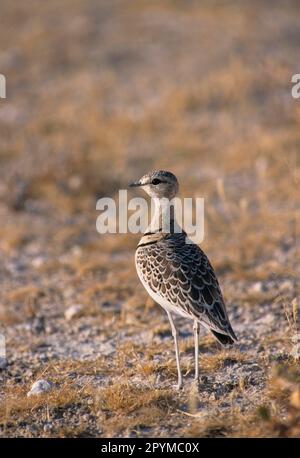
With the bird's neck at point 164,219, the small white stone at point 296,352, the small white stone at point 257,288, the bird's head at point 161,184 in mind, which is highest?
the bird's head at point 161,184

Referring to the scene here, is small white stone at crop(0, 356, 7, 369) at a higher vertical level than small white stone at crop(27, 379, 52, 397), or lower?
higher

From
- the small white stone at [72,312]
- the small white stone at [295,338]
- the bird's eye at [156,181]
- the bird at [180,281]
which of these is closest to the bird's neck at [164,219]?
the bird at [180,281]

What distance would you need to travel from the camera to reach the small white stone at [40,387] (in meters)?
4.89

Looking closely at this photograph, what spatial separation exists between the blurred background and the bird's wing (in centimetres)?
60

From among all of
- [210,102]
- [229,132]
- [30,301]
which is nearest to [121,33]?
[210,102]

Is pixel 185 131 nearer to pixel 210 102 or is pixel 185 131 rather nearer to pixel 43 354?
pixel 210 102

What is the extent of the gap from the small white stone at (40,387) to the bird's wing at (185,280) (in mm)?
979

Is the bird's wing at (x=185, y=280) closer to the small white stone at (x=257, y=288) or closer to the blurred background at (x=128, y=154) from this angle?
the blurred background at (x=128, y=154)

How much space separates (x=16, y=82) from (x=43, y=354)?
11.5 metres

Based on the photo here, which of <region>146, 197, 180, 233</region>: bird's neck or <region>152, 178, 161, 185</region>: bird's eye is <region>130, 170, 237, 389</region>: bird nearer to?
<region>146, 197, 180, 233</region>: bird's neck

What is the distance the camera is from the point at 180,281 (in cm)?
482

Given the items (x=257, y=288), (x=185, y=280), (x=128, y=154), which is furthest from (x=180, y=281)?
(x=128, y=154)

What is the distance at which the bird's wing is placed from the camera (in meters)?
4.72

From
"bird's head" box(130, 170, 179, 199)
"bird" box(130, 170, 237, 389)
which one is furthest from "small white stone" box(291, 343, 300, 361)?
"bird's head" box(130, 170, 179, 199)
